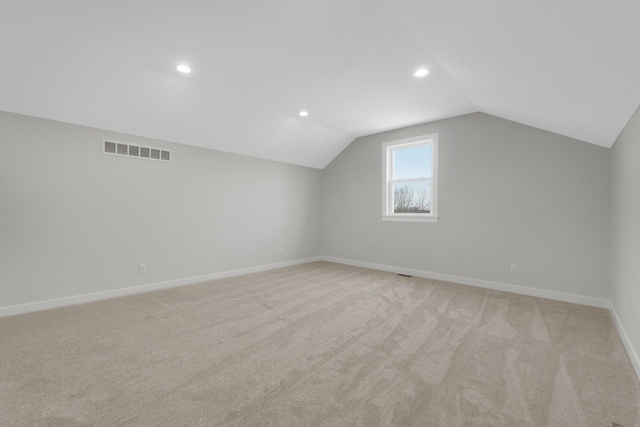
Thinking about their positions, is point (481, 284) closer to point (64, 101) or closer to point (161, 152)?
point (161, 152)

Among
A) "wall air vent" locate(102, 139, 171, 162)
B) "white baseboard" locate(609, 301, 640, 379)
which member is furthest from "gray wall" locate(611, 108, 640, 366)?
"wall air vent" locate(102, 139, 171, 162)

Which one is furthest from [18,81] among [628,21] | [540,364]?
[540,364]

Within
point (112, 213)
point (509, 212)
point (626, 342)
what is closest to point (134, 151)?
point (112, 213)

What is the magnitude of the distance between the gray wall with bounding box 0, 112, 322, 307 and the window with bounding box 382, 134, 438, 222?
7.79 ft

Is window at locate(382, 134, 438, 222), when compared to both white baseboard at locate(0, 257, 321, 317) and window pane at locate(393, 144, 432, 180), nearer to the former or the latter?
window pane at locate(393, 144, 432, 180)

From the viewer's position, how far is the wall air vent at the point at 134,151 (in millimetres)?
3527

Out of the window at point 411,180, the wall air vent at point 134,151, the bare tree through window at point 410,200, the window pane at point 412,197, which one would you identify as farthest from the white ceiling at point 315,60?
the bare tree through window at point 410,200

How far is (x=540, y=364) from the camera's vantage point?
203 cm

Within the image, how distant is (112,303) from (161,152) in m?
2.16

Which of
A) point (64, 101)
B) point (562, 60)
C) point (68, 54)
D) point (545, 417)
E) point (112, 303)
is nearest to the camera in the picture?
point (545, 417)

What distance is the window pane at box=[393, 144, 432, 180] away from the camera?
4879 mm

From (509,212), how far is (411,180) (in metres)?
1.66

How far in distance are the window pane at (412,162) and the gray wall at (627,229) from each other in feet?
7.58

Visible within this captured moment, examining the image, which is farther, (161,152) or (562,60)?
(161,152)
